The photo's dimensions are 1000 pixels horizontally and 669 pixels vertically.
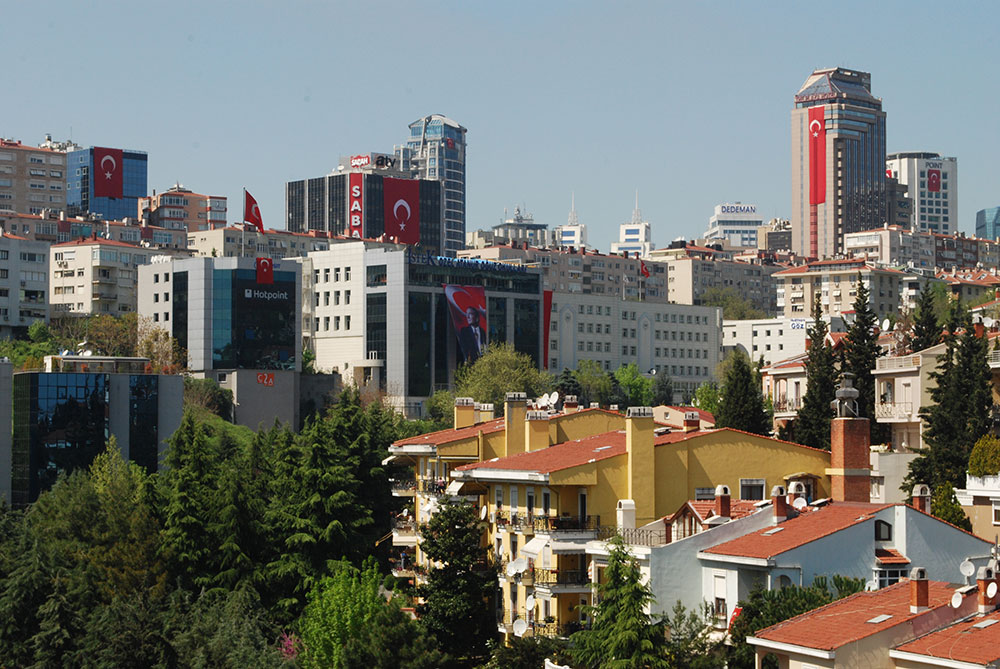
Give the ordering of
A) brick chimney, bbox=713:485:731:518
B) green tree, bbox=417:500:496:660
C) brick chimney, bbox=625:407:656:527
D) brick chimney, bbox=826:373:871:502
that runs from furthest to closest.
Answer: green tree, bbox=417:500:496:660 < brick chimney, bbox=625:407:656:527 < brick chimney, bbox=826:373:871:502 < brick chimney, bbox=713:485:731:518

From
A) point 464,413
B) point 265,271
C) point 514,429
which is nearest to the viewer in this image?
point 514,429

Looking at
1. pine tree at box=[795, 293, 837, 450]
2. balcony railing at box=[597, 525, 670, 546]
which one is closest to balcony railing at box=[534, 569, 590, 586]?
balcony railing at box=[597, 525, 670, 546]

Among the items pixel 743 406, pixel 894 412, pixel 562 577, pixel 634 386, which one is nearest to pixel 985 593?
pixel 562 577

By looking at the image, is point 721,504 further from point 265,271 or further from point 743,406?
point 265,271

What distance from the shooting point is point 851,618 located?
1449 inches

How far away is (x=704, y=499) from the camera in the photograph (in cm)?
5203

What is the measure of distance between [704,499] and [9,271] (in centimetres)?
12808

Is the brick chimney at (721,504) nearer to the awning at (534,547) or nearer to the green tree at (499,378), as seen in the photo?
the awning at (534,547)

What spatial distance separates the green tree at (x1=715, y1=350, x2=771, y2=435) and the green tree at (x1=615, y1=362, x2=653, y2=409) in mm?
94074

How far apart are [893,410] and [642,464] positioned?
76.6 feet

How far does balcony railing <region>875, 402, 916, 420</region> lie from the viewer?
2758 inches

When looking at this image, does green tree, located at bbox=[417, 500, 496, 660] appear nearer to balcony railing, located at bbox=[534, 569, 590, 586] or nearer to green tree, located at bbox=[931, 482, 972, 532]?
balcony railing, located at bbox=[534, 569, 590, 586]

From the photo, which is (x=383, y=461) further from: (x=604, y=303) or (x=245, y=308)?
(x=604, y=303)

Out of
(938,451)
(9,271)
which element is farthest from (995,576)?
(9,271)
